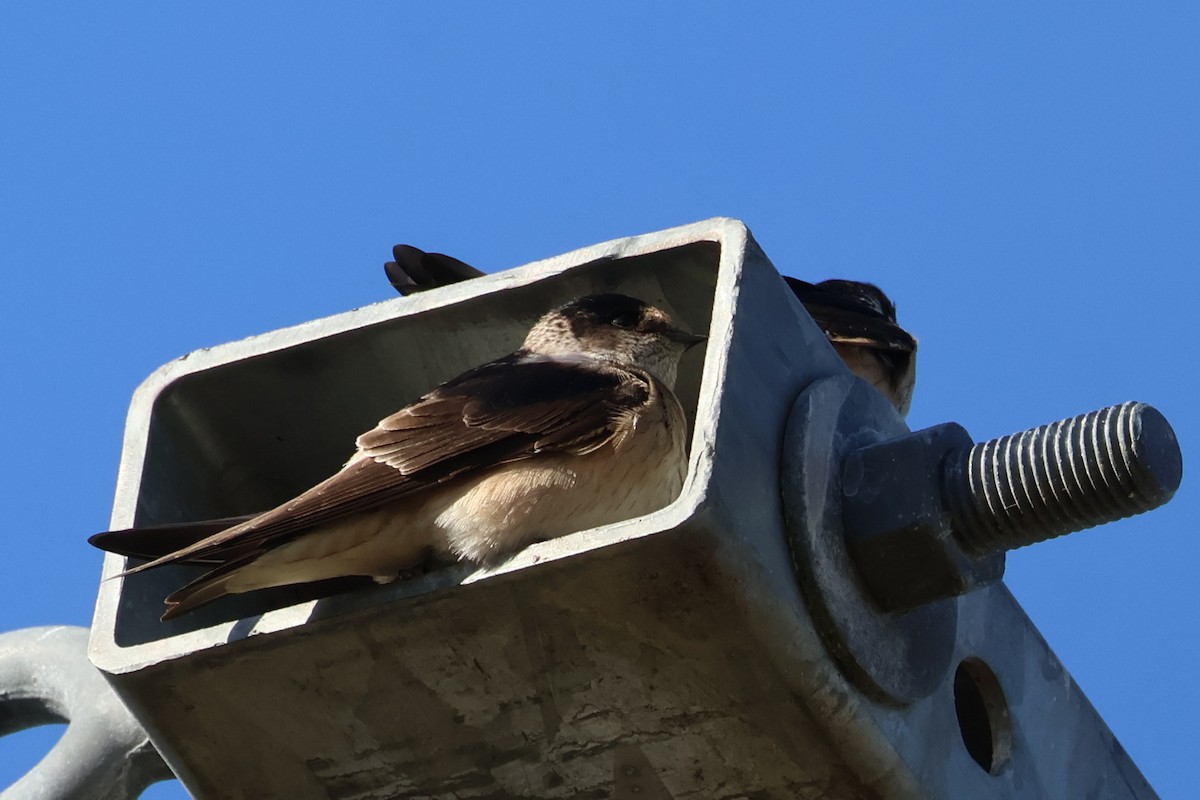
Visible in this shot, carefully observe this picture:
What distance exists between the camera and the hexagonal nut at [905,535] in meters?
3.76

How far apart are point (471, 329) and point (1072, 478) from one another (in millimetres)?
1327

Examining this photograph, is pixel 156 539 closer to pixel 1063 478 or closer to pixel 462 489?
pixel 462 489

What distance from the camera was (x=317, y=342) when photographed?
438cm

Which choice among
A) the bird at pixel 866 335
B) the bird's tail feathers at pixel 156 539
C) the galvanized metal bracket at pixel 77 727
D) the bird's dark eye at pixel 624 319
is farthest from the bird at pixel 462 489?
the bird at pixel 866 335

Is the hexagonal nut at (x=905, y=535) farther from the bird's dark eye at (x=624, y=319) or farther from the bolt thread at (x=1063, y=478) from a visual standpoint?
the bird's dark eye at (x=624, y=319)

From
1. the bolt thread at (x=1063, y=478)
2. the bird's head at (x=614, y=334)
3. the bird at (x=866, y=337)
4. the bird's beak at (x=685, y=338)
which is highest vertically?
the bird's head at (x=614, y=334)

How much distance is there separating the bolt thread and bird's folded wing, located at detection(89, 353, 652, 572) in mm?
→ 676

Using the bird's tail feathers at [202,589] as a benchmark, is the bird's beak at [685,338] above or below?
below

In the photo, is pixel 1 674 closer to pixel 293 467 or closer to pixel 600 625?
pixel 293 467

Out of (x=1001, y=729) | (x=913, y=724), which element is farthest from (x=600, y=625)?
(x=1001, y=729)

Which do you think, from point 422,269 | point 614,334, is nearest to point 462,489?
point 614,334

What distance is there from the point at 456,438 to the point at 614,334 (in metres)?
0.71

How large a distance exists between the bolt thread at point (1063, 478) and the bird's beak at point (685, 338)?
0.96 metres

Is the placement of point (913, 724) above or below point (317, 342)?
below
